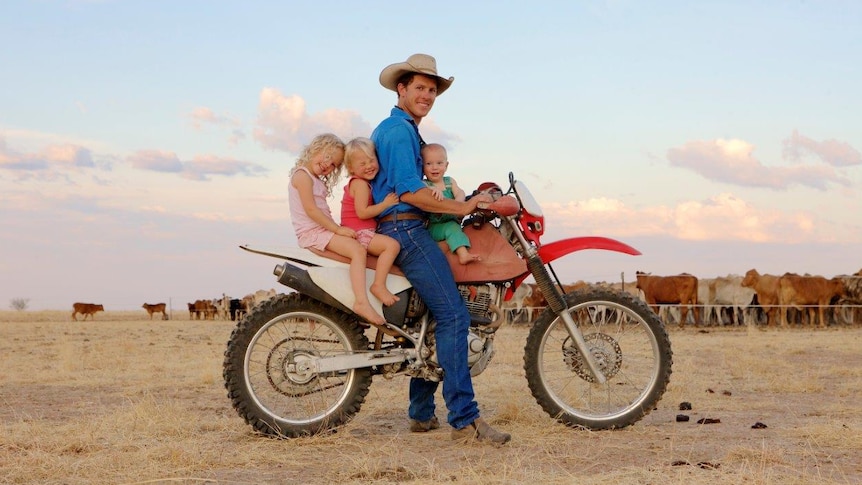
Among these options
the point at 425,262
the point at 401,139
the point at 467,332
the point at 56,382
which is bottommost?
the point at 56,382

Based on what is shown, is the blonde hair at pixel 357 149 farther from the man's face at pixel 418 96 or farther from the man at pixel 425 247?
the man's face at pixel 418 96

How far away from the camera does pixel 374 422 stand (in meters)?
6.75

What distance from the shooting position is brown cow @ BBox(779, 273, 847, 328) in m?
32.9

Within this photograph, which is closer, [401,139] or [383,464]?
[383,464]

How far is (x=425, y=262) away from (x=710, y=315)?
3103 centimetres

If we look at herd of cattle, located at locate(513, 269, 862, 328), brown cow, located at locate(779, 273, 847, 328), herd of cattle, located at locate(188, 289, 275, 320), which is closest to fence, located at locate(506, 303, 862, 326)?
herd of cattle, located at locate(513, 269, 862, 328)

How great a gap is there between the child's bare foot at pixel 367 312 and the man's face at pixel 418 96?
50.4 inches

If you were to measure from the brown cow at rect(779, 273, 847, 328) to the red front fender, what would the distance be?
28.7 m

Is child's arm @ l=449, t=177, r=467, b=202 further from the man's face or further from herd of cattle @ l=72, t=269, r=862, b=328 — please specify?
herd of cattle @ l=72, t=269, r=862, b=328

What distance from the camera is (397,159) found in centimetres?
551

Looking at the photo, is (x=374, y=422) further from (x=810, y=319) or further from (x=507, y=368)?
(x=810, y=319)

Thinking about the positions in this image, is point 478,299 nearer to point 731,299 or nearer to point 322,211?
point 322,211

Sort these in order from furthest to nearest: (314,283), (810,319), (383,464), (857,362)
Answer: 1. (810,319)
2. (857,362)
3. (314,283)
4. (383,464)

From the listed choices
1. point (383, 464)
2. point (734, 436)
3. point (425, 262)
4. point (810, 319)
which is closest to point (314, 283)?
point (425, 262)
